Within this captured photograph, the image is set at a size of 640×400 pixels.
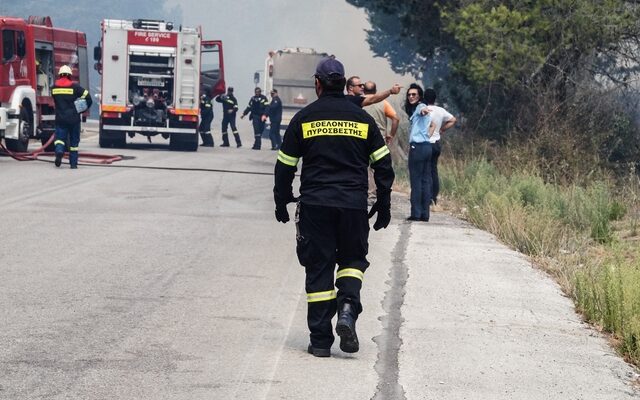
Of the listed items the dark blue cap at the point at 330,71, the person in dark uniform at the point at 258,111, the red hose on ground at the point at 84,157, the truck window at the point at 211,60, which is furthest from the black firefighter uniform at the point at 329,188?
the person in dark uniform at the point at 258,111

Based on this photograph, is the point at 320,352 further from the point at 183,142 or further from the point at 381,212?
the point at 183,142

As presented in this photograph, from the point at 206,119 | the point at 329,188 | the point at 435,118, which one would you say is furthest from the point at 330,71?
the point at 206,119

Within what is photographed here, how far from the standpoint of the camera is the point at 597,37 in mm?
20953

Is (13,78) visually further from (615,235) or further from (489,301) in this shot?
(489,301)

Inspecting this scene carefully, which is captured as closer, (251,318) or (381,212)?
(381,212)

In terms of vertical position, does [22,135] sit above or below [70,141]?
below

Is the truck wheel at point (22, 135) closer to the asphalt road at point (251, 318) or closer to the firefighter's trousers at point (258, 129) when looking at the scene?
the asphalt road at point (251, 318)

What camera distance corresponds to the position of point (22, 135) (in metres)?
24.4

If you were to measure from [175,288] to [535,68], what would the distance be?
44.5 ft

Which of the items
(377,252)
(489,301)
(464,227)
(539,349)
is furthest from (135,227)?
(539,349)

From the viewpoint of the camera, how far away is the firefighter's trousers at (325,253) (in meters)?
7.12

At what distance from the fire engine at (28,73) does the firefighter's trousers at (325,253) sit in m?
17.1

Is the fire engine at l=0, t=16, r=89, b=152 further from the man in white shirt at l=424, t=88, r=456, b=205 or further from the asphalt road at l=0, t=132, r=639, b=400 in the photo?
the man in white shirt at l=424, t=88, r=456, b=205

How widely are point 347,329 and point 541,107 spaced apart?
1491 cm
